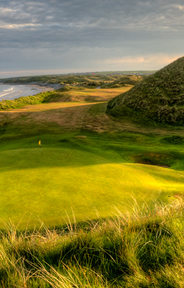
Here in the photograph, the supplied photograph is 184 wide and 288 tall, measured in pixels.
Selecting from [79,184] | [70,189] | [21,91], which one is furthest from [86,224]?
[21,91]

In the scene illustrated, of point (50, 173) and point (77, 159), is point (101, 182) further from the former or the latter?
point (77, 159)

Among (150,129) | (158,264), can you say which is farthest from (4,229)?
(150,129)

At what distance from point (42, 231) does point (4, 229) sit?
2.45ft

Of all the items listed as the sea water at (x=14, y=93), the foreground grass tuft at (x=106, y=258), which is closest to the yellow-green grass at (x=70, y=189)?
the foreground grass tuft at (x=106, y=258)

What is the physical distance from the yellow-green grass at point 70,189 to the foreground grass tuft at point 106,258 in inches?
35.3

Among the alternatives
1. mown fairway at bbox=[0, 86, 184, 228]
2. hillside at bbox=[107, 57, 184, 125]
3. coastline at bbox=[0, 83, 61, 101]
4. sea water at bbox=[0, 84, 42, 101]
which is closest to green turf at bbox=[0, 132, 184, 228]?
mown fairway at bbox=[0, 86, 184, 228]

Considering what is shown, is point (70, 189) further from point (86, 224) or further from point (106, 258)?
point (106, 258)

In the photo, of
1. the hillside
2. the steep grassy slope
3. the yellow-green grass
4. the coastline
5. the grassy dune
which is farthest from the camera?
the coastline

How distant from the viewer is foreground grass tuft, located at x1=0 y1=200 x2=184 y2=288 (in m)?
2.46

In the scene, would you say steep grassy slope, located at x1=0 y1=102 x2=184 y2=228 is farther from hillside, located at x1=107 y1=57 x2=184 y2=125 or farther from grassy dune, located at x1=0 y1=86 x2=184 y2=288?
hillside, located at x1=107 y1=57 x2=184 y2=125

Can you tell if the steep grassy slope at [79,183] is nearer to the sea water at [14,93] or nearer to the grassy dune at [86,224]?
the grassy dune at [86,224]

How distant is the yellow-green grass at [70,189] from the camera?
→ 468 cm

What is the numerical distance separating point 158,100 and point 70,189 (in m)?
25.0

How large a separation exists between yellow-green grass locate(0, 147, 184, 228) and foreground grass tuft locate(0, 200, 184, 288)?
90 cm
